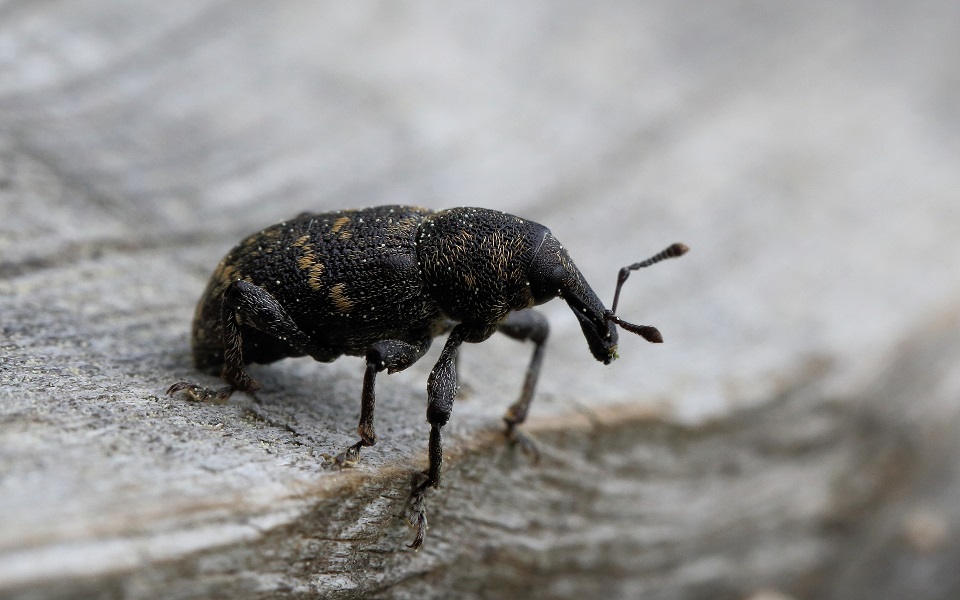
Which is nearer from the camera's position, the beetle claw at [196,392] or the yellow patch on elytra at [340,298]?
the beetle claw at [196,392]

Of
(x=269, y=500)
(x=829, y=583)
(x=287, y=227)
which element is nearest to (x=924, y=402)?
(x=829, y=583)

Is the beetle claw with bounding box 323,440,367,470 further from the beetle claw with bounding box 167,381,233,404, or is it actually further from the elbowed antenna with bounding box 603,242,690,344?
the elbowed antenna with bounding box 603,242,690,344

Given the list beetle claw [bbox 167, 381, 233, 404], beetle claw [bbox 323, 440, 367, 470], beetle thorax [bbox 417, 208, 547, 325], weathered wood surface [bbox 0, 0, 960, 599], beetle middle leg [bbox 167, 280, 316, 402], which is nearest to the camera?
weathered wood surface [bbox 0, 0, 960, 599]

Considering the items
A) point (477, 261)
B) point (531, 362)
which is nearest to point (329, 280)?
point (477, 261)

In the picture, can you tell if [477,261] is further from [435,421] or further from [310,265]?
[435,421]

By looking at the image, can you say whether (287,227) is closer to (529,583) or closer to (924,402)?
(529,583)

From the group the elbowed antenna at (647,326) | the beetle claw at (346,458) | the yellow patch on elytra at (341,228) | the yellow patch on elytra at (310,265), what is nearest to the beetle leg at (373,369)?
the beetle claw at (346,458)

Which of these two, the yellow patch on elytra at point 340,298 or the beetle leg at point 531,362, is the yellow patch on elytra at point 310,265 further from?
the beetle leg at point 531,362

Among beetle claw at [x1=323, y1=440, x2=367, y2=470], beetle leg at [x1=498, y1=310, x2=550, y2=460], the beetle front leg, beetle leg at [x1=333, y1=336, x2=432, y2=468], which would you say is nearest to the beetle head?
beetle leg at [x1=498, y1=310, x2=550, y2=460]
